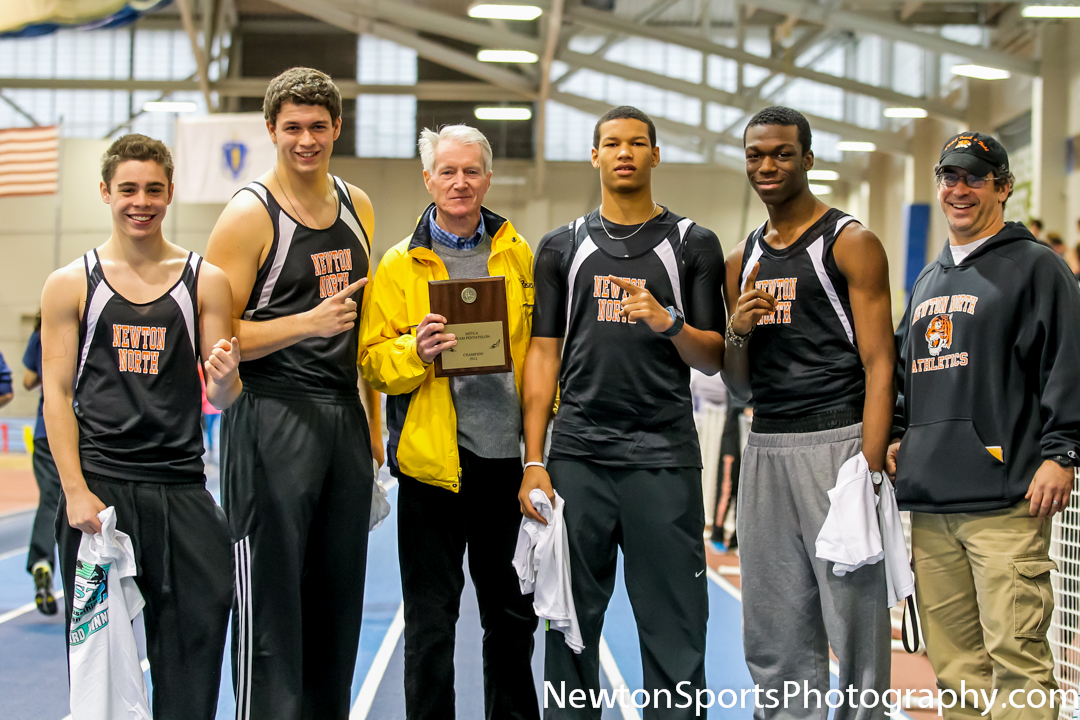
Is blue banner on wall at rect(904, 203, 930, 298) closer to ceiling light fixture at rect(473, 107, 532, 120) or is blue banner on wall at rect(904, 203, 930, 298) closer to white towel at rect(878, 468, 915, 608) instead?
ceiling light fixture at rect(473, 107, 532, 120)

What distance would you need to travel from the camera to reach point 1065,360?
10.4ft

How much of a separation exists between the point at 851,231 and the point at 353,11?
705 inches

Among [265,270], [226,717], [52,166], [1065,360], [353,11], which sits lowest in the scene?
[226,717]

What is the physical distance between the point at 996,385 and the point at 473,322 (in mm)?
1776

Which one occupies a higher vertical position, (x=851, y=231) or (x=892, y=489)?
(x=851, y=231)

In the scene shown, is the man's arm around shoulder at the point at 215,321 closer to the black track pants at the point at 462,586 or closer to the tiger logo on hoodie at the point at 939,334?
the black track pants at the point at 462,586

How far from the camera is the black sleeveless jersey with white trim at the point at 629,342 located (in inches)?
132

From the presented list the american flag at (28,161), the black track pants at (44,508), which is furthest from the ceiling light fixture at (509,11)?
the black track pants at (44,508)

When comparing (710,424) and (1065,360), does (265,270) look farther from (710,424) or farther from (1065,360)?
(710,424)

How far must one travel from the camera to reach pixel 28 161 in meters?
14.9

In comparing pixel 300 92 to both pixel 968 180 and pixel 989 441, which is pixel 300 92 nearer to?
pixel 968 180

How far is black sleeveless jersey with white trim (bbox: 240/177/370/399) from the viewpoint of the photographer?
3.42 metres

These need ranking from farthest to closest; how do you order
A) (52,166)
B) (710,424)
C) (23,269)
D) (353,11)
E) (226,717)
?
(23,269) < (353,11) < (52,166) < (710,424) < (226,717)

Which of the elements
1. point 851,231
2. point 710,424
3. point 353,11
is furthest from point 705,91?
point 851,231
